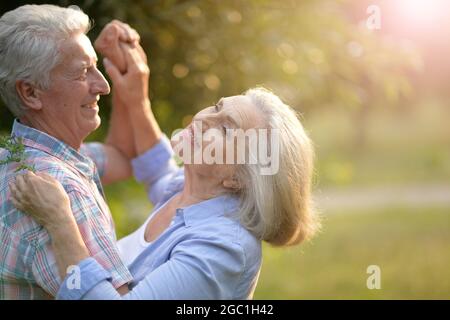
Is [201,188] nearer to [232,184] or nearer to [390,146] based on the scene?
[232,184]

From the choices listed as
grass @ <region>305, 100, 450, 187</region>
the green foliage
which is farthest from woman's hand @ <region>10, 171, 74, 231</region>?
grass @ <region>305, 100, 450, 187</region>

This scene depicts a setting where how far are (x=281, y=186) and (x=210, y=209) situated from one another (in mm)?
261

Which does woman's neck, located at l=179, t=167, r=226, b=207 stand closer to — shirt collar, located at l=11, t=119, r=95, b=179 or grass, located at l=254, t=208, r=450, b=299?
shirt collar, located at l=11, t=119, r=95, b=179

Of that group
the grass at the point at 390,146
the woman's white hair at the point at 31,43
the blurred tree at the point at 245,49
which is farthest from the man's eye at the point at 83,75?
the grass at the point at 390,146

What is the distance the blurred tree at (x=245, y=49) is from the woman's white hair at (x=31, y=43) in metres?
0.91

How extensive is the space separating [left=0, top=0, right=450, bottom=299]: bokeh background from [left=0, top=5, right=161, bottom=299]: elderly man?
870 millimetres

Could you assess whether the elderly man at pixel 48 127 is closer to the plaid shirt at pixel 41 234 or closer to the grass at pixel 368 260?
the plaid shirt at pixel 41 234

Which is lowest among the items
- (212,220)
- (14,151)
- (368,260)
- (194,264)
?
(368,260)

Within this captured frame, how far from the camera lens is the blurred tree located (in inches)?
138

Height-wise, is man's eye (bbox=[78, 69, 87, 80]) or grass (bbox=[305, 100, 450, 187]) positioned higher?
grass (bbox=[305, 100, 450, 187])

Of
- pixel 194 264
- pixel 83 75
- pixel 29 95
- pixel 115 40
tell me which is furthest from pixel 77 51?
pixel 194 264

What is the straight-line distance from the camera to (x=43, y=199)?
2.18 meters

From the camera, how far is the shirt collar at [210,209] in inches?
97.3
